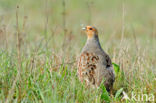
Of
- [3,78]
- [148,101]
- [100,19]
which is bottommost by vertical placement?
[148,101]

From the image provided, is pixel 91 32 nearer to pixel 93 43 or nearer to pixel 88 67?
pixel 93 43

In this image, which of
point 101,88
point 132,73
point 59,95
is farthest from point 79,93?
point 132,73

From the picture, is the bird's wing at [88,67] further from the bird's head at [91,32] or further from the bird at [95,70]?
the bird's head at [91,32]

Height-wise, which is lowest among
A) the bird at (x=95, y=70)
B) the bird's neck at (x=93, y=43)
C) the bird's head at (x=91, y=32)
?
the bird at (x=95, y=70)

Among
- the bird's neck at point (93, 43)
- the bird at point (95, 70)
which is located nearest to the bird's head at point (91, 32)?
the bird's neck at point (93, 43)

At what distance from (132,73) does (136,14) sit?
11.6m

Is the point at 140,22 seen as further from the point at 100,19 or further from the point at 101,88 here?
the point at 101,88

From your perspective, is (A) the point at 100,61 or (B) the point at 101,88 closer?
(B) the point at 101,88

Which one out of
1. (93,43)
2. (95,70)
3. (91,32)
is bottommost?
(95,70)

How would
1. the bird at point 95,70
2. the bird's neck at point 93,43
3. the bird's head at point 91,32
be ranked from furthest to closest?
the bird's head at point 91,32
the bird's neck at point 93,43
the bird at point 95,70

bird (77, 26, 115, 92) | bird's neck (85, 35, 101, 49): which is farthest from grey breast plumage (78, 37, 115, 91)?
bird's neck (85, 35, 101, 49)

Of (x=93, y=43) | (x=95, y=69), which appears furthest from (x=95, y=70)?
(x=93, y=43)

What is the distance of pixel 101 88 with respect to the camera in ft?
11.8

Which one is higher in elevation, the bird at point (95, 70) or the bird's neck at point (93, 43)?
the bird's neck at point (93, 43)
